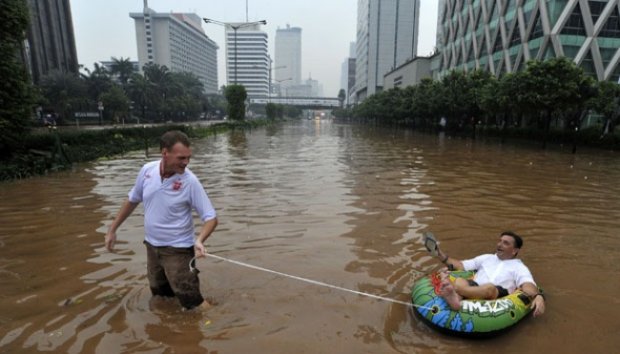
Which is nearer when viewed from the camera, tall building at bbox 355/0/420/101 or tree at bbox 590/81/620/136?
tree at bbox 590/81/620/136

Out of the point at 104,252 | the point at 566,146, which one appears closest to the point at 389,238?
the point at 104,252

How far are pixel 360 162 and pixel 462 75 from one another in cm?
2588

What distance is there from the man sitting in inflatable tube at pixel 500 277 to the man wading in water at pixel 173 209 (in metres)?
2.64

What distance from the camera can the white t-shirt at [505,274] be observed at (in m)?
4.76

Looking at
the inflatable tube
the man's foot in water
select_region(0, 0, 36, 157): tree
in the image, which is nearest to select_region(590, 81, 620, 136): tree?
the inflatable tube

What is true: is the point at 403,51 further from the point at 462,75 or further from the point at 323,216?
the point at 323,216

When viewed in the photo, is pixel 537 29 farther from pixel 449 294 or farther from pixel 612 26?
pixel 449 294

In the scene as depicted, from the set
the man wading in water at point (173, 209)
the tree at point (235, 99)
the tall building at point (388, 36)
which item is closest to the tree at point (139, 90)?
the tree at point (235, 99)

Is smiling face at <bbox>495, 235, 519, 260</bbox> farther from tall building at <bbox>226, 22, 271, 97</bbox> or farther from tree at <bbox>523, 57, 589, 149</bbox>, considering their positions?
tall building at <bbox>226, 22, 271, 97</bbox>

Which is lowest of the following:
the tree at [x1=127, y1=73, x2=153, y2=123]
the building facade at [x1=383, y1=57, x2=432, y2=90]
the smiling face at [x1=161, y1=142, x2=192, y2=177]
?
the smiling face at [x1=161, y1=142, x2=192, y2=177]

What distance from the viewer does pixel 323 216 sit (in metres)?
8.84

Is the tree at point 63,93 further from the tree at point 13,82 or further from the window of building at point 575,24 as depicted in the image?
the window of building at point 575,24

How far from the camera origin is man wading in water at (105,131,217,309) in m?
3.73

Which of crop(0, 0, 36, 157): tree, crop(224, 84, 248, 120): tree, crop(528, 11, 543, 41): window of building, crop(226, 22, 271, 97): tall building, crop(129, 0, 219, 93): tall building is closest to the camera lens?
crop(0, 0, 36, 157): tree
